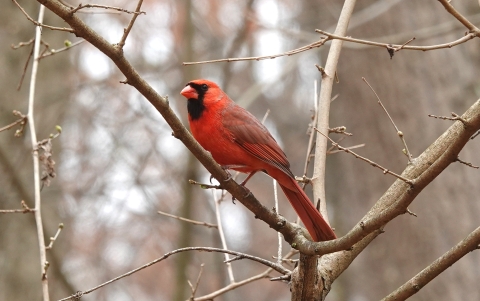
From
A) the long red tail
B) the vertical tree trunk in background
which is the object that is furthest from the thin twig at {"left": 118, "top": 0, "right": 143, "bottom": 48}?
the vertical tree trunk in background

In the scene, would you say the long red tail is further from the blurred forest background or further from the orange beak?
the blurred forest background

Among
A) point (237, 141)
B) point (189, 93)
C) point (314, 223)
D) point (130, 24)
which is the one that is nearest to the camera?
point (130, 24)

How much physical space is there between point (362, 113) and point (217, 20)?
338cm

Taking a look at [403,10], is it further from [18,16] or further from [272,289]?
[272,289]

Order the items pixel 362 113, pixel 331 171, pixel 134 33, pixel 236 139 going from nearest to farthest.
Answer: pixel 236 139 < pixel 362 113 < pixel 134 33 < pixel 331 171

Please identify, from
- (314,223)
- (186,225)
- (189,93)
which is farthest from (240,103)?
(314,223)

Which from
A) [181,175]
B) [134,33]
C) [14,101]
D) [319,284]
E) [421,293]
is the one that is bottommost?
[319,284]

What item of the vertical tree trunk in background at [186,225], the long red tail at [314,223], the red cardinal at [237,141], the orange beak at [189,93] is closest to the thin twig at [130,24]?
the long red tail at [314,223]

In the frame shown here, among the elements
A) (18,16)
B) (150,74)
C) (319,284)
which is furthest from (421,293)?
(18,16)

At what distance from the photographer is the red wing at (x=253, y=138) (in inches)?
130

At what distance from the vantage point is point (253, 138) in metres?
3.39

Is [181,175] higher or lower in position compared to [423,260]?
higher

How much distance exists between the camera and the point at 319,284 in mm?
2420

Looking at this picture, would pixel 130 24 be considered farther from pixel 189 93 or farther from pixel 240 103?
pixel 240 103
